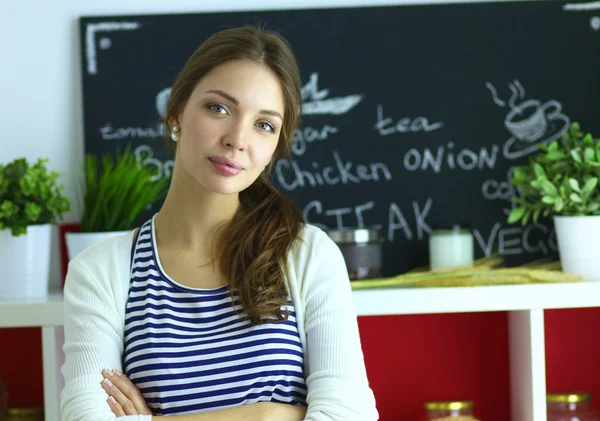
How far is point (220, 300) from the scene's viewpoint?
4.29 feet

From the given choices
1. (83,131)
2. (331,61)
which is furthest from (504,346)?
(83,131)

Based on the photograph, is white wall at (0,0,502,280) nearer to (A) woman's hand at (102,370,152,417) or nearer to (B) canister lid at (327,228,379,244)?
(B) canister lid at (327,228,379,244)

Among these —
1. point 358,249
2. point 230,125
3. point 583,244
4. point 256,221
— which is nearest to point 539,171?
point 583,244

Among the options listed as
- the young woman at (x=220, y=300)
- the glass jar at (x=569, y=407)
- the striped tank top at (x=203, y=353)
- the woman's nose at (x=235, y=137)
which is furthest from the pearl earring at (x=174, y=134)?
the glass jar at (x=569, y=407)

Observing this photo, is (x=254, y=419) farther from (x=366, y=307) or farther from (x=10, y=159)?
(x=10, y=159)

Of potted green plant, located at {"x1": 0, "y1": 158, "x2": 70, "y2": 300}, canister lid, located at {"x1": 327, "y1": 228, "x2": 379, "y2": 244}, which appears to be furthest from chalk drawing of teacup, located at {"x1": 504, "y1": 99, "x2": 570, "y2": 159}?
potted green plant, located at {"x1": 0, "y1": 158, "x2": 70, "y2": 300}

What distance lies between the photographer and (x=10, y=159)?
1.94 metres

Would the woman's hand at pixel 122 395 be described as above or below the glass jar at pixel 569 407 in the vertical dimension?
above

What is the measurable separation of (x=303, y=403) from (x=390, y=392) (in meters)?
0.75

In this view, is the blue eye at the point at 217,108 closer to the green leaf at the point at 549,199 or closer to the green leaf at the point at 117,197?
the green leaf at the point at 117,197

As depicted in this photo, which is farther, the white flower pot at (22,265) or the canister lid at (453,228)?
the canister lid at (453,228)

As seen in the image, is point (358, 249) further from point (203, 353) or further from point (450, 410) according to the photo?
point (203, 353)

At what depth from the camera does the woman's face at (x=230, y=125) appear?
4.10 feet

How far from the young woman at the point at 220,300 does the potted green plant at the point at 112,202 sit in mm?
452
